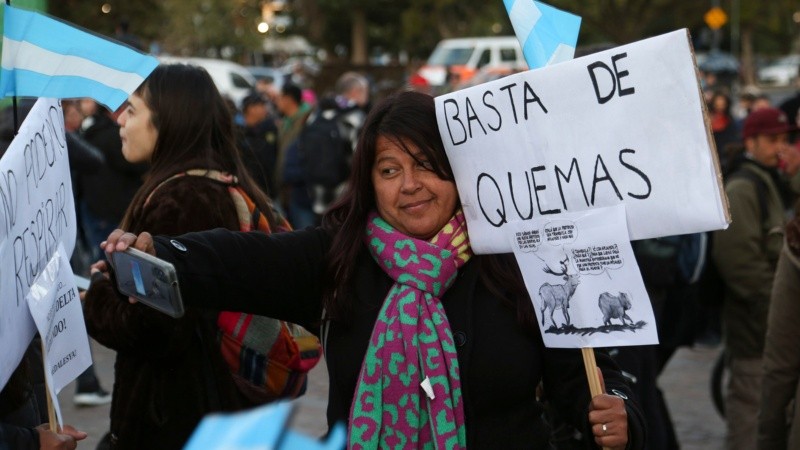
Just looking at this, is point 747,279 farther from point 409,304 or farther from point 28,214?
point 28,214

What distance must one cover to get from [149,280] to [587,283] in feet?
3.37

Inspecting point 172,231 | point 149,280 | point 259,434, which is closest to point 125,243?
point 149,280

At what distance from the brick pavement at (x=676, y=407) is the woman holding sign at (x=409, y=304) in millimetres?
2895

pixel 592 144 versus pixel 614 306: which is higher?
pixel 592 144

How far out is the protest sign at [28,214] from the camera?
2727mm

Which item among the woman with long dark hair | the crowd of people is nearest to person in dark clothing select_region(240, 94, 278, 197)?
the crowd of people

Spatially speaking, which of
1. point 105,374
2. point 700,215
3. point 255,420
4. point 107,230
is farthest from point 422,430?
point 107,230

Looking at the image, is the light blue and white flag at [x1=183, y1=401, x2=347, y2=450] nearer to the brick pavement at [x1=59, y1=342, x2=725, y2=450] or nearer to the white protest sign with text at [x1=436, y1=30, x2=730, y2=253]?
the white protest sign with text at [x1=436, y1=30, x2=730, y2=253]

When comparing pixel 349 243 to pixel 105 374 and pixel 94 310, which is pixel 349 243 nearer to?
pixel 94 310

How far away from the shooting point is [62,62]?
3.06 m

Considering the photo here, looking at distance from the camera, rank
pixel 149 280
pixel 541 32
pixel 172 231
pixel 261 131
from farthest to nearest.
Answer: pixel 261 131 < pixel 172 231 < pixel 541 32 < pixel 149 280

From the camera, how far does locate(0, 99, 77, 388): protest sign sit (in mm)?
2727

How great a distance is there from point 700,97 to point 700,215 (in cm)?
26

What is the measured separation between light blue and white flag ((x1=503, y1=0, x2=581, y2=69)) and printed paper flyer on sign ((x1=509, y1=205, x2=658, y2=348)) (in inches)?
16.4
